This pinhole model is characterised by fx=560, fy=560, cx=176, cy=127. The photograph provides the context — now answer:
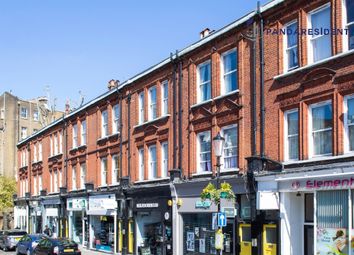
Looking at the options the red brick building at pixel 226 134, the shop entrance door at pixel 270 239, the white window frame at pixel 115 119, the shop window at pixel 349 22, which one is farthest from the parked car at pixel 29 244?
the shop window at pixel 349 22

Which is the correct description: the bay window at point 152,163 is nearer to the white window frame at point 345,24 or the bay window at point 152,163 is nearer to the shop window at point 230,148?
the shop window at point 230,148

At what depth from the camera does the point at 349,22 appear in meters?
17.0

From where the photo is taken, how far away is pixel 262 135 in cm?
2017

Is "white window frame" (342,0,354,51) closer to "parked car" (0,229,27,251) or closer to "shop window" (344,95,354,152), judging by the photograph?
"shop window" (344,95,354,152)

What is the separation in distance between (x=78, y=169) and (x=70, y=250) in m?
12.4

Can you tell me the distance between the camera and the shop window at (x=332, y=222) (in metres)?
16.5

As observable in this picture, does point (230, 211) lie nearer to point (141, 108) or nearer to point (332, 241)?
point (332, 241)

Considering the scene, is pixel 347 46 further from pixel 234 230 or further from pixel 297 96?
pixel 234 230

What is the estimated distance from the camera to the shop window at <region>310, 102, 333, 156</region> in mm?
17609

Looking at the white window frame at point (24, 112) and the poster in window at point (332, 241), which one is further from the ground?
the white window frame at point (24, 112)

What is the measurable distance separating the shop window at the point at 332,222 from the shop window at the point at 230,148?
5.23m

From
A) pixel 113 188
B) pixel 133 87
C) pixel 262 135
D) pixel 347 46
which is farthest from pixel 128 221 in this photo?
pixel 347 46

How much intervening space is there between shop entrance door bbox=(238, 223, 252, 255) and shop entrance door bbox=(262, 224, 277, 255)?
1.00 metres

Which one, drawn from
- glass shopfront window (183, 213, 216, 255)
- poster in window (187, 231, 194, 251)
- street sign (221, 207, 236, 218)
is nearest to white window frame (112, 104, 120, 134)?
glass shopfront window (183, 213, 216, 255)
